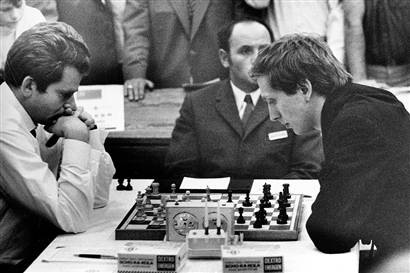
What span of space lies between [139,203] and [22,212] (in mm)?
461

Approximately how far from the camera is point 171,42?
13.6 ft

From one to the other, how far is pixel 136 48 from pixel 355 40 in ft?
3.89

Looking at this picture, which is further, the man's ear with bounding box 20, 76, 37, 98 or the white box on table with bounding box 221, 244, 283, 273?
the man's ear with bounding box 20, 76, 37, 98

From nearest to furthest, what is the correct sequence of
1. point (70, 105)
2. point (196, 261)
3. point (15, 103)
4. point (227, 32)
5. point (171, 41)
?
1. point (196, 261)
2. point (15, 103)
3. point (70, 105)
4. point (227, 32)
5. point (171, 41)

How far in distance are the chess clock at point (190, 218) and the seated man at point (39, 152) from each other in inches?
15.9

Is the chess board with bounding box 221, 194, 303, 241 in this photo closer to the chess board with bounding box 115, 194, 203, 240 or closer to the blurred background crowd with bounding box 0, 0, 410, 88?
the chess board with bounding box 115, 194, 203, 240

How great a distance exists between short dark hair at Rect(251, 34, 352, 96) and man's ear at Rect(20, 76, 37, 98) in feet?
2.98

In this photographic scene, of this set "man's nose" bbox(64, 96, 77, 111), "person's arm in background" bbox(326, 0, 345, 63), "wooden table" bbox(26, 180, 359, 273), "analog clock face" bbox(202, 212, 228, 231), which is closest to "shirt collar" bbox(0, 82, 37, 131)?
"man's nose" bbox(64, 96, 77, 111)

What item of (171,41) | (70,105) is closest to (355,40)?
(171,41)

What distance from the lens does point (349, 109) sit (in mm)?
2752

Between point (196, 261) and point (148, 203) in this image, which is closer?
point (196, 261)

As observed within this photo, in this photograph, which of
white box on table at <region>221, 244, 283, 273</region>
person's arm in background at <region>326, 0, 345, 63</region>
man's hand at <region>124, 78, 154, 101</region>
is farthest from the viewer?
man's hand at <region>124, 78, 154, 101</region>

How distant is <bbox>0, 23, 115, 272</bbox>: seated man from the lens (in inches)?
114

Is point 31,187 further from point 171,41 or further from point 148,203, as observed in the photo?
point 171,41
